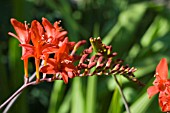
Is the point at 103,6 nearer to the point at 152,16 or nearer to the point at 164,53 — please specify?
the point at 152,16

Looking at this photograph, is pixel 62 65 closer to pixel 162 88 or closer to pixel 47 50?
pixel 47 50

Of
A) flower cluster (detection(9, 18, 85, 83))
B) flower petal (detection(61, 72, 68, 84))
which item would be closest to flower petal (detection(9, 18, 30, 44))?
flower cluster (detection(9, 18, 85, 83))

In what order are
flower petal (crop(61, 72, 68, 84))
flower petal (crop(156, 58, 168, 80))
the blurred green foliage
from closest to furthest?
1. flower petal (crop(61, 72, 68, 84))
2. flower petal (crop(156, 58, 168, 80))
3. the blurred green foliage

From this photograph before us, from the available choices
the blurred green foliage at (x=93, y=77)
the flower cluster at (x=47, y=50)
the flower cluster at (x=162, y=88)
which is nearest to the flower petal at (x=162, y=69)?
the flower cluster at (x=162, y=88)

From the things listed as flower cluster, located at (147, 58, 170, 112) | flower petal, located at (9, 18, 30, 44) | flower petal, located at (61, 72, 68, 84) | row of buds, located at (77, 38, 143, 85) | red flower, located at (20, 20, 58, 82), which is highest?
flower petal, located at (9, 18, 30, 44)

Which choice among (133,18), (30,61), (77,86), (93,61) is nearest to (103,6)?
(133,18)

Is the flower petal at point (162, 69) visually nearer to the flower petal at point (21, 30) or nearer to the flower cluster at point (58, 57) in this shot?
the flower cluster at point (58, 57)

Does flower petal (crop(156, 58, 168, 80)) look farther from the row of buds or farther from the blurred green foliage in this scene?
the blurred green foliage
